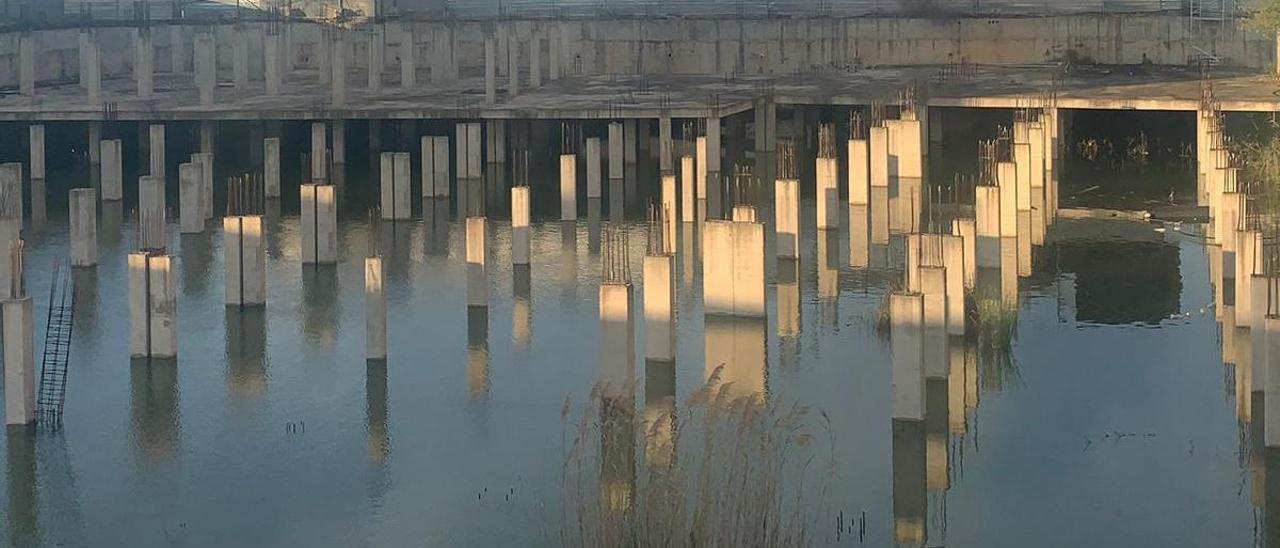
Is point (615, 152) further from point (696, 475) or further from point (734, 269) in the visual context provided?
point (696, 475)

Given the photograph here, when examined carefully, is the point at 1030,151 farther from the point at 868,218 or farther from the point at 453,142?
the point at 453,142

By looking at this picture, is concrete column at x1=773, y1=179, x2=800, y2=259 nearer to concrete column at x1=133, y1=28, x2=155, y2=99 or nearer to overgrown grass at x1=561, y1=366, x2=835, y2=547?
overgrown grass at x1=561, y1=366, x2=835, y2=547

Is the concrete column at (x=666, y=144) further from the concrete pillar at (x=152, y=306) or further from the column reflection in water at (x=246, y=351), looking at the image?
the concrete pillar at (x=152, y=306)

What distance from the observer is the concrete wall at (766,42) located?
158 feet

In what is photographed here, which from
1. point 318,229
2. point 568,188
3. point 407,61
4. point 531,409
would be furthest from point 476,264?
point 407,61

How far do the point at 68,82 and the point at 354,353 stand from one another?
26.0 meters

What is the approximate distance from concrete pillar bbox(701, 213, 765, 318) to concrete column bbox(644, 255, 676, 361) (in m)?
2.06

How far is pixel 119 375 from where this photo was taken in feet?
77.2

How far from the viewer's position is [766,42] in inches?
1950

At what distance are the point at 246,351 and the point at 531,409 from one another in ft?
14.6

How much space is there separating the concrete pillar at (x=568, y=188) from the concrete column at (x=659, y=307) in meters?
11.1

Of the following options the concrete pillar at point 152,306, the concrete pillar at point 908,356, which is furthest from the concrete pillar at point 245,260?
the concrete pillar at point 908,356

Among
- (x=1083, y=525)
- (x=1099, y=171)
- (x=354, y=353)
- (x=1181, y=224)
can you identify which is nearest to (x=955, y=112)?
(x=1099, y=171)

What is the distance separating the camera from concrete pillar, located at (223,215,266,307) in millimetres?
26203
